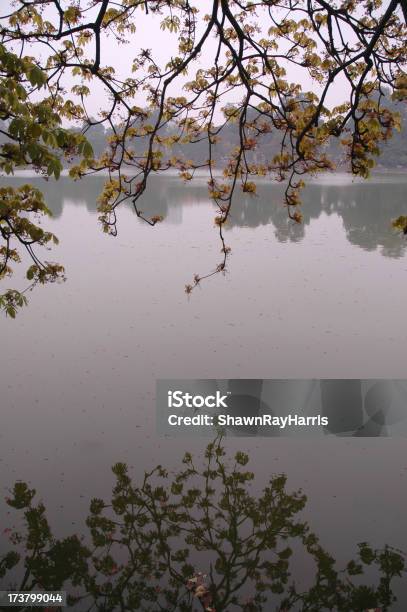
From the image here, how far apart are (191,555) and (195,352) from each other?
2.53m

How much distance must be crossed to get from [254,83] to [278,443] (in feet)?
8.08

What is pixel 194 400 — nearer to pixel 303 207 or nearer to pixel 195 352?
pixel 195 352

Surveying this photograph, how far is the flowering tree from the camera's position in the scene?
9.00ft

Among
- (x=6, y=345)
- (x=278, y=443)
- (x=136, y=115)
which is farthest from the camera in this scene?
(x=6, y=345)

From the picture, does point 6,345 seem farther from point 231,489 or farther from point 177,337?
point 231,489

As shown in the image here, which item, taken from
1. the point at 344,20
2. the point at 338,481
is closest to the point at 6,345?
the point at 338,481

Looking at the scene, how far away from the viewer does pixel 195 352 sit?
5.35 m

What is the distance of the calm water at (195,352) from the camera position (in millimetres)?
3561

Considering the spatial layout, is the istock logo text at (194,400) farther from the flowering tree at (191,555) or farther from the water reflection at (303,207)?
the water reflection at (303,207)

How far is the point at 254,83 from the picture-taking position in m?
3.17

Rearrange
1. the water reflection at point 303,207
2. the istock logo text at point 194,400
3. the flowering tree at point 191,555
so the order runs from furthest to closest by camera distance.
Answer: the water reflection at point 303,207 < the istock logo text at point 194,400 < the flowering tree at point 191,555

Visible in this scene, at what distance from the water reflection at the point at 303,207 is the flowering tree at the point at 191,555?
522 cm
